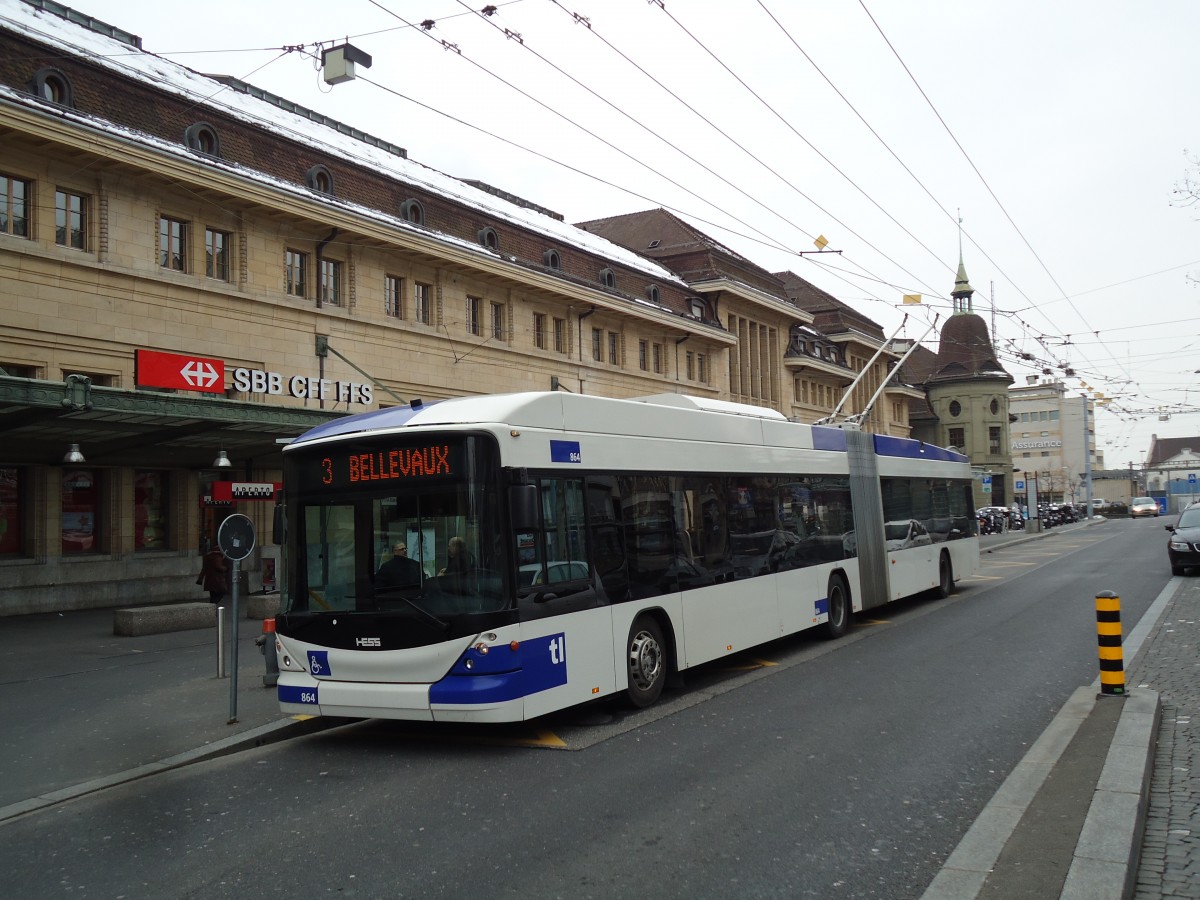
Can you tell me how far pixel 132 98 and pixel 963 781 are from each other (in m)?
22.1

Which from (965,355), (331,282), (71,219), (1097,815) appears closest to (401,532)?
(1097,815)

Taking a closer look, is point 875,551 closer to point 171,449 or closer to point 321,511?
point 321,511

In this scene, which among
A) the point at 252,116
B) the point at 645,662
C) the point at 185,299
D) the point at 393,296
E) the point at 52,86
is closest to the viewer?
the point at 645,662

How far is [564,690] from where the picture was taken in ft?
28.4

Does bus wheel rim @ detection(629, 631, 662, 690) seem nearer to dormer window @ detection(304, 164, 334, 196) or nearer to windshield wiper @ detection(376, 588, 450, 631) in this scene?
windshield wiper @ detection(376, 588, 450, 631)

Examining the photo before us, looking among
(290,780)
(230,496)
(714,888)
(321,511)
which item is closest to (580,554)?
(321,511)

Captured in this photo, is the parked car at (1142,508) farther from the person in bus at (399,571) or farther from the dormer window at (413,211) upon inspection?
the person in bus at (399,571)

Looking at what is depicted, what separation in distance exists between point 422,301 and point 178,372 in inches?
393

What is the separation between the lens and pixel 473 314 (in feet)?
105

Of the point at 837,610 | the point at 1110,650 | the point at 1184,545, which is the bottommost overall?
the point at 837,610

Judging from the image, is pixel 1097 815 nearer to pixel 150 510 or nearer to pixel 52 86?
pixel 150 510

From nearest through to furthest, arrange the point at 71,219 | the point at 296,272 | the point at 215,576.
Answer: the point at 215,576 → the point at 71,219 → the point at 296,272

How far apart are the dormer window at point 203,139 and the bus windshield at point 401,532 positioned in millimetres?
17443

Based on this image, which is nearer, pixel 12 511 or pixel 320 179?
pixel 12 511
